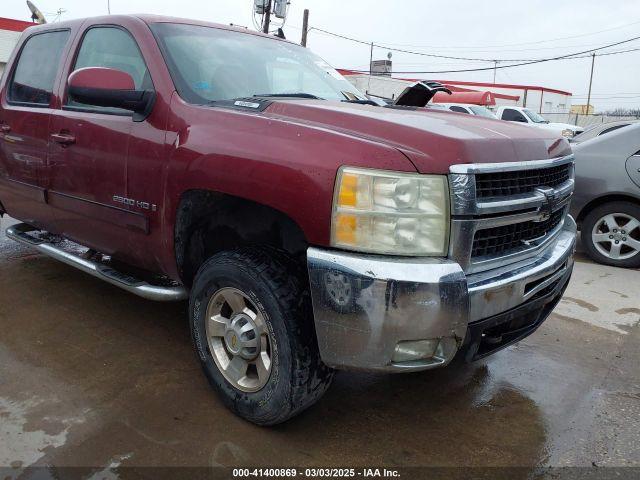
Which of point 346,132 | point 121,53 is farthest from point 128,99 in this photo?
point 346,132

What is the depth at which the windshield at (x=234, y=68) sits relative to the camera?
296 cm

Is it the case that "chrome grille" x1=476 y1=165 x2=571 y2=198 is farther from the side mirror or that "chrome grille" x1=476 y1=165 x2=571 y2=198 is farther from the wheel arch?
the side mirror

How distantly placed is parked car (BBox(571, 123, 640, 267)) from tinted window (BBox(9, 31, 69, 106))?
504 centimetres

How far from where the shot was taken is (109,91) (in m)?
2.83

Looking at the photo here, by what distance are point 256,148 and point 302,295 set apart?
67cm

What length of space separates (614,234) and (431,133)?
14.3 feet

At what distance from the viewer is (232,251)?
2.57 metres

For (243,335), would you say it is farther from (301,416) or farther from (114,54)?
(114,54)

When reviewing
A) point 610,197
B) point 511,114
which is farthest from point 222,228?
point 511,114

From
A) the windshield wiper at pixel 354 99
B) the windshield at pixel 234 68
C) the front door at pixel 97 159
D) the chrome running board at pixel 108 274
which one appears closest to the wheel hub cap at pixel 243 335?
the chrome running board at pixel 108 274

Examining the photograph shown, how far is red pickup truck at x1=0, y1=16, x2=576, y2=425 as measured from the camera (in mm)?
2094

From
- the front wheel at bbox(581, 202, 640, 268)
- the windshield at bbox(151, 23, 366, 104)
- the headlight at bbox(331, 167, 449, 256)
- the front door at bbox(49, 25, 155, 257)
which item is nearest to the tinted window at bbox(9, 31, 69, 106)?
the front door at bbox(49, 25, 155, 257)

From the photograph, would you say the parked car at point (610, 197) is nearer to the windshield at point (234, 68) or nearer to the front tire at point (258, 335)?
the windshield at point (234, 68)

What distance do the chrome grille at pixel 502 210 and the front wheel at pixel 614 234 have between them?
128 inches
